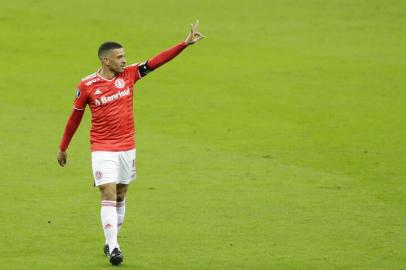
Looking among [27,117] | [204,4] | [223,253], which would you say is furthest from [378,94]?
[223,253]

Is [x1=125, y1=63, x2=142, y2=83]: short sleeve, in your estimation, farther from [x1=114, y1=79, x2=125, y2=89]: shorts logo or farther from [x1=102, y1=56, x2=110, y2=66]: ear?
[x1=102, y1=56, x2=110, y2=66]: ear

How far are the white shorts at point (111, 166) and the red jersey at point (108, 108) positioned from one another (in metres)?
0.08

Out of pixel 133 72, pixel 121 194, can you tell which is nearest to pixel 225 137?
pixel 121 194

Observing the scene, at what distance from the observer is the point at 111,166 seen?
12.0 meters

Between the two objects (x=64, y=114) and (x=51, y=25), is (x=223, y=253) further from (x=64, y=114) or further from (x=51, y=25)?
(x=51, y=25)

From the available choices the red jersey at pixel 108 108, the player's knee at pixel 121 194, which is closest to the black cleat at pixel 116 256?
the player's knee at pixel 121 194

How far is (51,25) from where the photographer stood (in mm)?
31406

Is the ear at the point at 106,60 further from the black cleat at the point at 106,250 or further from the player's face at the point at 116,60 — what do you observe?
the black cleat at the point at 106,250

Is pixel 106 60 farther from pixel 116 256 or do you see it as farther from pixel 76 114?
pixel 116 256

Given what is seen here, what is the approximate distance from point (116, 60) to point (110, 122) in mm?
740

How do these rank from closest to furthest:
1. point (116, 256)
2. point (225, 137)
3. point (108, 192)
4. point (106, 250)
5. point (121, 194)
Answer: point (116, 256) < point (108, 192) < point (106, 250) < point (121, 194) < point (225, 137)

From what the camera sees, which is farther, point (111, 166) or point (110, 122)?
point (110, 122)

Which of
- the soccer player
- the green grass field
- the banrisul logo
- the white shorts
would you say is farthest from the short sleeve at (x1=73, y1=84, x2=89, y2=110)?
the green grass field

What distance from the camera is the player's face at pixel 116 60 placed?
12016mm
